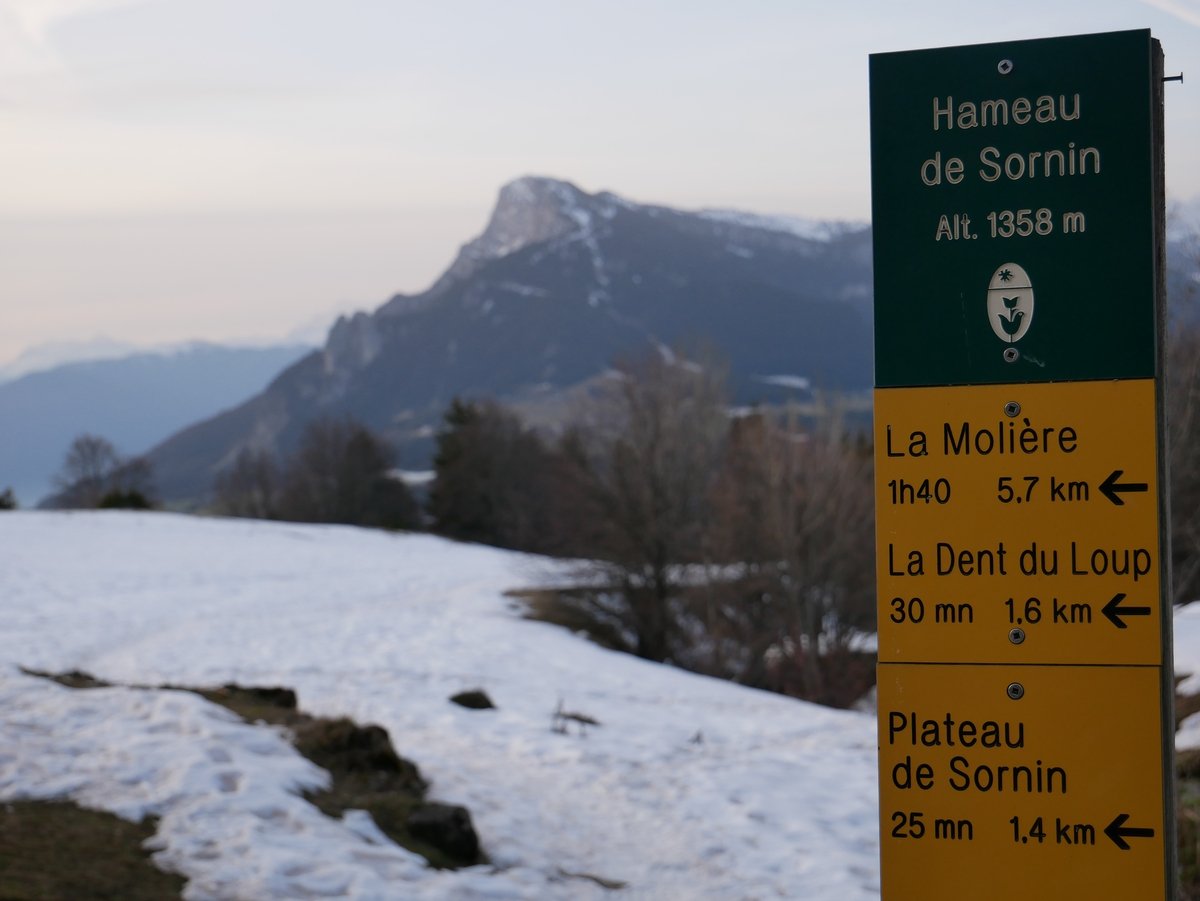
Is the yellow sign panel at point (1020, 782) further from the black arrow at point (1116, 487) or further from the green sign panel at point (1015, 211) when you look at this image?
the green sign panel at point (1015, 211)

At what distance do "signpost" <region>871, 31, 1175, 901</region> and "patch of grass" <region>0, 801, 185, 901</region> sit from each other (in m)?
3.96

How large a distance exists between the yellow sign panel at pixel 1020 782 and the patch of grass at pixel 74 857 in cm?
391

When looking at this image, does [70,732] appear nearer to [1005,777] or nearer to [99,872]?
[99,872]

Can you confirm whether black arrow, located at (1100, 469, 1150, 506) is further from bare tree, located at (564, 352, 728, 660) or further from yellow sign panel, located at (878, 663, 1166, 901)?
bare tree, located at (564, 352, 728, 660)

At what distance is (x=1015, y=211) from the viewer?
3457mm

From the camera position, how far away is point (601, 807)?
30.6 feet

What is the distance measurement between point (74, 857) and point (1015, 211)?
17.7 ft

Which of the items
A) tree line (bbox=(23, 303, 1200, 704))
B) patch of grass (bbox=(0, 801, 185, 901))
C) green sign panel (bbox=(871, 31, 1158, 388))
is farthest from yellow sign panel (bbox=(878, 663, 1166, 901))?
tree line (bbox=(23, 303, 1200, 704))

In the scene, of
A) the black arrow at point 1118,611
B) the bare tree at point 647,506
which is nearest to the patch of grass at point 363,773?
the black arrow at point 1118,611

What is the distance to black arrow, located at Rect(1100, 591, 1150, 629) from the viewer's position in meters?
3.37

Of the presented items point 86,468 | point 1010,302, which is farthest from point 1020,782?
point 86,468

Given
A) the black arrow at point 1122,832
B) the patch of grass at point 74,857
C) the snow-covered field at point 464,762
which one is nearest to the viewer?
the black arrow at point 1122,832

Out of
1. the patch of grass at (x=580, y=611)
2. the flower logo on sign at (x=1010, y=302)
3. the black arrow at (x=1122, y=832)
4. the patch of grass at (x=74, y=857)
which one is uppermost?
the flower logo on sign at (x=1010, y=302)

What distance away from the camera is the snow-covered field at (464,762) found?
22.9 feet
